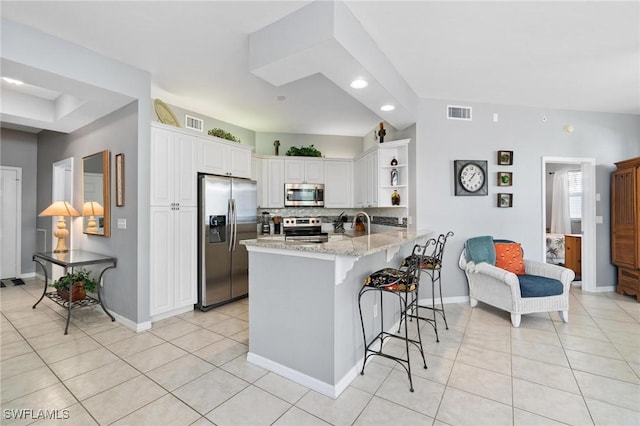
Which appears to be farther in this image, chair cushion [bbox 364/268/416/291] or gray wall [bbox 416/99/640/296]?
gray wall [bbox 416/99/640/296]

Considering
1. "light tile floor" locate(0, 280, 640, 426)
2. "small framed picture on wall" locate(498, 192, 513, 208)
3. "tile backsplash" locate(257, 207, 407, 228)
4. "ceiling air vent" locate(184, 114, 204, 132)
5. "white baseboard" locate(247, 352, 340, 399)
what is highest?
"ceiling air vent" locate(184, 114, 204, 132)

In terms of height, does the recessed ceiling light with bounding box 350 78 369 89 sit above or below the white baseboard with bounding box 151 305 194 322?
above

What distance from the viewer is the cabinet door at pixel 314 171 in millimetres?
5344

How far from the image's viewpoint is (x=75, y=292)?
3439 millimetres

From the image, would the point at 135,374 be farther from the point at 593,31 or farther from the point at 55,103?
the point at 593,31

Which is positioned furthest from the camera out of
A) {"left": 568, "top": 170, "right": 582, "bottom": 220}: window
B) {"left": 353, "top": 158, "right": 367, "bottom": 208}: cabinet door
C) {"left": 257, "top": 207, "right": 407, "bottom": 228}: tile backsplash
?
{"left": 568, "top": 170, "right": 582, "bottom": 220}: window

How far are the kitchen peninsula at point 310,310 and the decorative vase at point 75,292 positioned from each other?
2.48 meters

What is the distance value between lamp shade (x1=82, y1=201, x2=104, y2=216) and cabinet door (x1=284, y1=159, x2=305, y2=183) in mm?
2732

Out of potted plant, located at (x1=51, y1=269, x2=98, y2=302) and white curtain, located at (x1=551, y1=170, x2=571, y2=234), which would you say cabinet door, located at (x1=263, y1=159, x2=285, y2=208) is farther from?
white curtain, located at (x1=551, y1=170, x2=571, y2=234)

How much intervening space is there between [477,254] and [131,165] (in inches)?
167

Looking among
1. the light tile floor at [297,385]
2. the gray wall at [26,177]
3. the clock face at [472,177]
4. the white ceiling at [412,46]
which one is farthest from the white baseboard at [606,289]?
the gray wall at [26,177]

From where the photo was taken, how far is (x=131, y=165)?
3152mm

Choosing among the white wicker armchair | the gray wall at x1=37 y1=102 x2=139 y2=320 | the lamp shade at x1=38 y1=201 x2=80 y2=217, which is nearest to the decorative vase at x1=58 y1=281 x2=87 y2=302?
the gray wall at x1=37 y1=102 x2=139 y2=320

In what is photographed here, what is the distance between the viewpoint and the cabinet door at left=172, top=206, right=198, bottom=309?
3496mm
